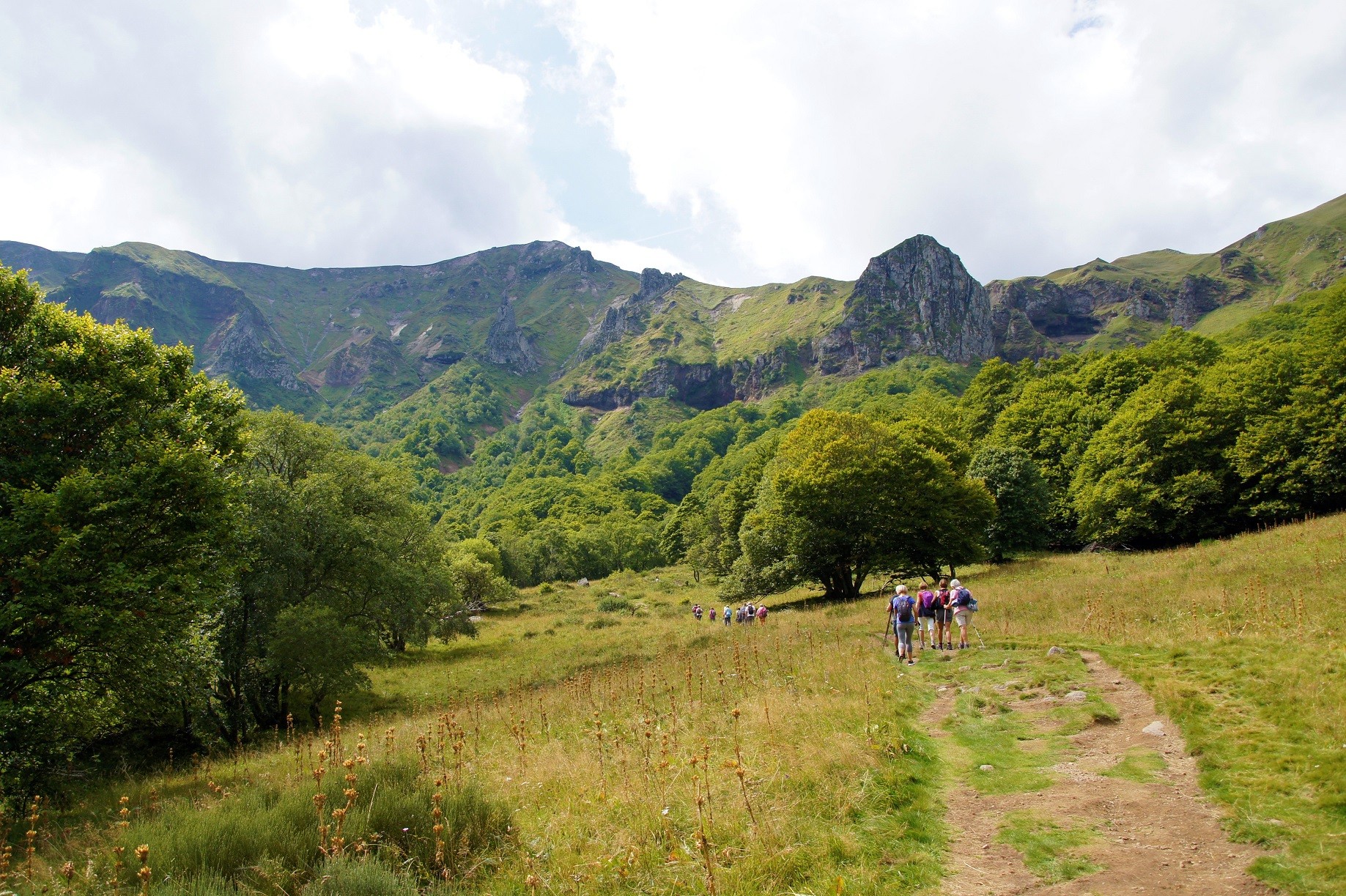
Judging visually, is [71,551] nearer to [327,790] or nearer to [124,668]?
[124,668]

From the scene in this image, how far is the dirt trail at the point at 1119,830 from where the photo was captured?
5.39 m

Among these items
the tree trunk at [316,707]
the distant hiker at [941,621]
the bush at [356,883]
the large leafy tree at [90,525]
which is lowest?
the tree trunk at [316,707]

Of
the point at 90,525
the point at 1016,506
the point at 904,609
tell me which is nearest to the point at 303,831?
the point at 90,525

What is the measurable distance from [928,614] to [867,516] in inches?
797

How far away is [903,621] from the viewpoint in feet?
52.0

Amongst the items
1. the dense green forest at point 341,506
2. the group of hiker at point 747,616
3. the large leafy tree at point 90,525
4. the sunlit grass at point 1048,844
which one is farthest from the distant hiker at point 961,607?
the large leafy tree at point 90,525

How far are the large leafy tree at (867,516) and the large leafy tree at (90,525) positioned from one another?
2915 cm

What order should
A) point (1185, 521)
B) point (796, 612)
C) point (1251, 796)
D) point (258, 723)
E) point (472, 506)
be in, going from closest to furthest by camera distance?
point (1251, 796) → point (258, 723) → point (796, 612) → point (1185, 521) → point (472, 506)

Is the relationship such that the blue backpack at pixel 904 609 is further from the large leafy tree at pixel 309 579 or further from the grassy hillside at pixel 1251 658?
the large leafy tree at pixel 309 579

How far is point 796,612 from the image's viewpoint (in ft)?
105

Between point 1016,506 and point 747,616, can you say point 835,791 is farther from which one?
point 1016,506

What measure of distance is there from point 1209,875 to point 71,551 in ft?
54.4

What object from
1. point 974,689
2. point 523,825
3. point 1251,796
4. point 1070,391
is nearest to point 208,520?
point 523,825

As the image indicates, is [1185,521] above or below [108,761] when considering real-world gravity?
above
